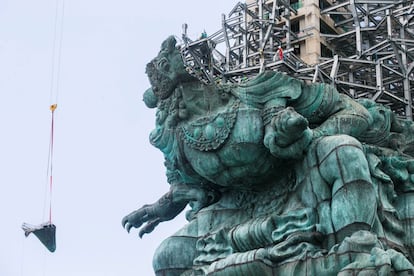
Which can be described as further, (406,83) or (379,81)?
(406,83)

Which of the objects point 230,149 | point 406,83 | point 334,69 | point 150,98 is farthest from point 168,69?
point 406,83

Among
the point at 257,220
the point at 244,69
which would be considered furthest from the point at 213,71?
the point at 257,220

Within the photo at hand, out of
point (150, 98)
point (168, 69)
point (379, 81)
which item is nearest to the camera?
point (168, 69)

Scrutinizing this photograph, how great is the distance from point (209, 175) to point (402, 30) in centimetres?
997

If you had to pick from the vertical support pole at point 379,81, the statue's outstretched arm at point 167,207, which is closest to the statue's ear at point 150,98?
the statue's outstretched arm at point 167,207

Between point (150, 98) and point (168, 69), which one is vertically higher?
point (168, 69)

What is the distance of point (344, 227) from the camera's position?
1457 cm

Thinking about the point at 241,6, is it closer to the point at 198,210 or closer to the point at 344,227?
the point at 198,210

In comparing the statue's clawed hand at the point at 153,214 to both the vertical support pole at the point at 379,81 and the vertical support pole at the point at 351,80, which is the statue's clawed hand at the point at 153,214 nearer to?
the vertical support pole at the point at 379,81

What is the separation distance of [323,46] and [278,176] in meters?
9.86

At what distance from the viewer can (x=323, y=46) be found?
2547 centimetres

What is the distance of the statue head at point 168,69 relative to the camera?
16953 millimetres

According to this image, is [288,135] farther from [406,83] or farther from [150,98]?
[406,83]

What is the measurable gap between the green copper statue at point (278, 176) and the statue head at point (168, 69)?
0.02m
